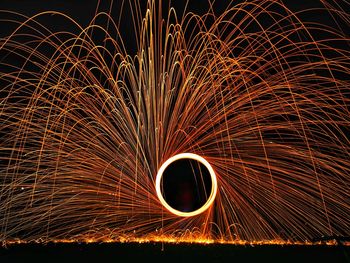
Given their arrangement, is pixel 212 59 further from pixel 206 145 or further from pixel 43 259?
pixel 43 259

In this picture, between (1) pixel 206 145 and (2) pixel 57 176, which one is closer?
(1) pixel 206 145

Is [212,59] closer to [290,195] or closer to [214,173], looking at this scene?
[214,173]

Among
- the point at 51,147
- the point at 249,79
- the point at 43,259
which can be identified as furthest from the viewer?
the point at 51,147

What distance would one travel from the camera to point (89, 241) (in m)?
14.0

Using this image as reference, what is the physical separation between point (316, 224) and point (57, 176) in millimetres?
8153

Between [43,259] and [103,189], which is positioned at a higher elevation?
[103,189]

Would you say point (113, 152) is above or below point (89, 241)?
above

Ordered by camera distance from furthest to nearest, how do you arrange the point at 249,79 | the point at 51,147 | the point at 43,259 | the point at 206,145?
the point at 51,147 < the point at 206,145 < the point at 249,79 < the point at 43,259

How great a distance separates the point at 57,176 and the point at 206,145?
5.07 m

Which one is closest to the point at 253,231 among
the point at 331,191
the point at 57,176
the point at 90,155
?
the point at 331,191

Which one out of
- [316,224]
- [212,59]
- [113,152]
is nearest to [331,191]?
[316,224]

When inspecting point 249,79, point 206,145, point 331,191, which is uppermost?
point 249,79

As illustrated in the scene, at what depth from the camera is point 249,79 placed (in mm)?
13047

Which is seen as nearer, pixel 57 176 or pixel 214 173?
pixel 214 173
